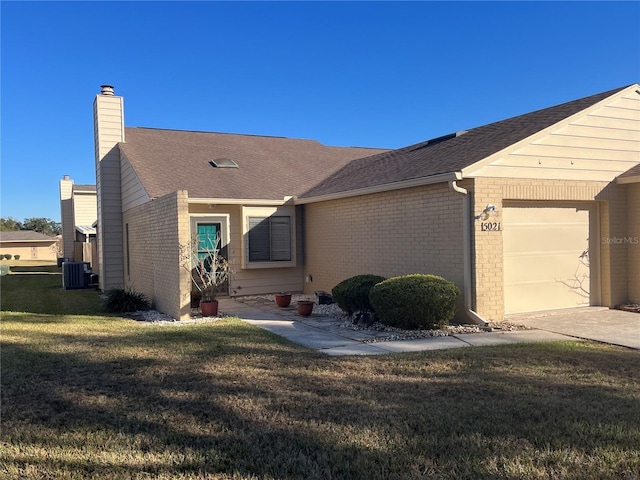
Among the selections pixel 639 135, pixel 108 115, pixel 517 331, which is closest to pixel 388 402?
pixel 517 331

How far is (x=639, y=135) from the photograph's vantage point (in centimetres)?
1107

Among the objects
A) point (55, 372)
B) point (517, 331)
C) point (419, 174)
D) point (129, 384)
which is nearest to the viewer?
point (129, 384)

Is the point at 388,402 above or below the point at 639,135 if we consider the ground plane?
below

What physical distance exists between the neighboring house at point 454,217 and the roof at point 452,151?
0.21 feet

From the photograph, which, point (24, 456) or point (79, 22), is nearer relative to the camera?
point (24, 456)

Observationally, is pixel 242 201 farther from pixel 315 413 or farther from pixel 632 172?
pixel 315 413

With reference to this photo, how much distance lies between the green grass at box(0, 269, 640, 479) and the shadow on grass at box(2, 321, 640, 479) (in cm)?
2

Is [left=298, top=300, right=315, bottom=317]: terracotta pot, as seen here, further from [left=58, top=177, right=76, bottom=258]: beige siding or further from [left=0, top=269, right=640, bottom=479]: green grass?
[left=58, top=177, right=76, bottom=258]: beige siding

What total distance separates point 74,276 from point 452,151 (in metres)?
14.8

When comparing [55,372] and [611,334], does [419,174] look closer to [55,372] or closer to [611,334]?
[611,334]

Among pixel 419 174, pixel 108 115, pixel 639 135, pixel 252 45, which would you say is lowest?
pixel 419 174

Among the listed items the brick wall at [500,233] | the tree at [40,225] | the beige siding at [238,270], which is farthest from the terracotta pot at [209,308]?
the tree at [40,225]

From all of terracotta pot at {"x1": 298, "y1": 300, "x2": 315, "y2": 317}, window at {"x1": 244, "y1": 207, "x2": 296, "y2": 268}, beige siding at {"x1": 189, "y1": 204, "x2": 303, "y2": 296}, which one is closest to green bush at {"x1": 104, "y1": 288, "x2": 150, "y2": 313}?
beige siding at {"x1": 189, "y1": 204, "x2": 303, "y2": 296}

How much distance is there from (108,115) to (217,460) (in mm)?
15341
